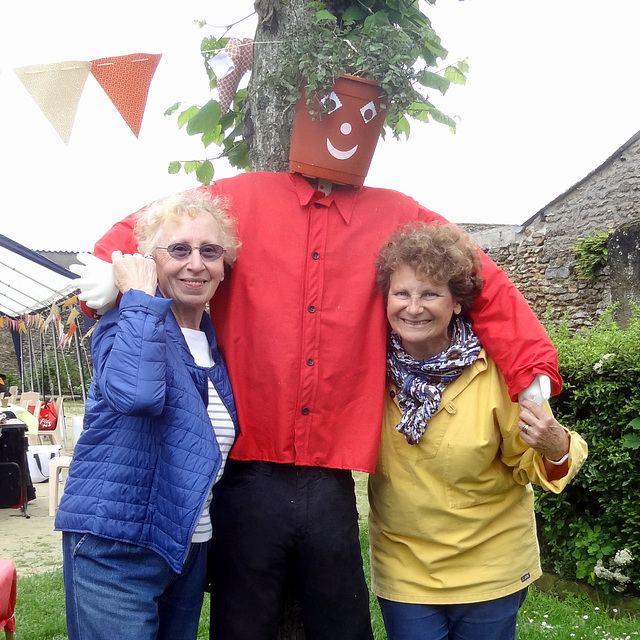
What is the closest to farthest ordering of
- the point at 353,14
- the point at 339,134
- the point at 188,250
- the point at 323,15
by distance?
the point at 188,250 → the point at 339,134 → the point at 323,15 → the point at 353,14

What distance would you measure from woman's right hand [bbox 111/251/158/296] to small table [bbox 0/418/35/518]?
221 inches

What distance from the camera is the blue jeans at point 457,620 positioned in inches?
81.8

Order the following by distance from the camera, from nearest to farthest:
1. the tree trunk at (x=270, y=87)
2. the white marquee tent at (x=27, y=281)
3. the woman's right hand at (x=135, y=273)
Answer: the woman's right hand at (x=135, y=273)
the tree trunk at (x=270, y=87)
the white marquee tent at (x=27, y=281)

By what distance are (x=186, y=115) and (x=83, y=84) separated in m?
0.48

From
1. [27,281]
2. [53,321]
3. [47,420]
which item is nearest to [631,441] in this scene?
[47,420]

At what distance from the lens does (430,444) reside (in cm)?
208

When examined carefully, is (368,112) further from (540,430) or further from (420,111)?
(540,430)

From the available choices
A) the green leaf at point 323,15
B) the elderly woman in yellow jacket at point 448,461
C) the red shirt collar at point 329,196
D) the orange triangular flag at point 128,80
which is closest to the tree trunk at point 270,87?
the green leaf at point 323,15

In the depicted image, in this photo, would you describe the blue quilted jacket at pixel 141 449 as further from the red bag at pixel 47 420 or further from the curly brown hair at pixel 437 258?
the red bag at pixel 47 420

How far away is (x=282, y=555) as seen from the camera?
1969 mm

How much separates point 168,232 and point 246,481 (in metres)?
0.78

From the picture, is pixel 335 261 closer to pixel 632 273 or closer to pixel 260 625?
pixel 260 625

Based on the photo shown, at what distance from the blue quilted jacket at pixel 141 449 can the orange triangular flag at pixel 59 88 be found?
124 cm

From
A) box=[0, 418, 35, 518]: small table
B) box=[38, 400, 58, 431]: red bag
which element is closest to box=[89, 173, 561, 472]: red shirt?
box=[0, 418, 35, 518]: small table
